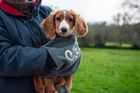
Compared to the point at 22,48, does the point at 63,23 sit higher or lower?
higher

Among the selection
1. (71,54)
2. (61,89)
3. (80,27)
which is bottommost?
(61,89)

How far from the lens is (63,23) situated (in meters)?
4.04

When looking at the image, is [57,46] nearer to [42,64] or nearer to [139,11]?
[42,64]

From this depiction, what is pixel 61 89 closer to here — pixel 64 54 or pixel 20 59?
pixel 64 54

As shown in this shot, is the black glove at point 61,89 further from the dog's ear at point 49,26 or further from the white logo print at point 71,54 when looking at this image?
the dog's ear at point 49,26

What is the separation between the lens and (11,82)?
3.90 meters

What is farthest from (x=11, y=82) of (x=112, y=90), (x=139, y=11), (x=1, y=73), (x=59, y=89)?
(x=139, y=11)

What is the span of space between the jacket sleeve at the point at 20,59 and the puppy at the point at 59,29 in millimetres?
208

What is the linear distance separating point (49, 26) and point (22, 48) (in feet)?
1.45

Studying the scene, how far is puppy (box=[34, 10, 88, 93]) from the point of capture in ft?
13.0

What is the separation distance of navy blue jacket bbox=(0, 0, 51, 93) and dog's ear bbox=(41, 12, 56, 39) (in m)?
0.06

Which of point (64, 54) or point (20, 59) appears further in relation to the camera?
point (64, 54)

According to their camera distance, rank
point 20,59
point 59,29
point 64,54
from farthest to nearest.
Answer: point 59,29
point 64,54
point 20,59

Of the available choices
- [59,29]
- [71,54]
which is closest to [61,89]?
[71,54]
